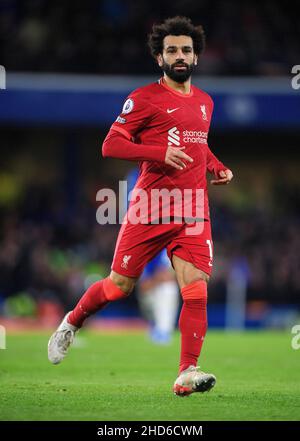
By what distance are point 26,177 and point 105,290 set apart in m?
16.0

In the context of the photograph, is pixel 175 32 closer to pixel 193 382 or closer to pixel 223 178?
pixel 223 178

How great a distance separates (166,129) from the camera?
6969 mm

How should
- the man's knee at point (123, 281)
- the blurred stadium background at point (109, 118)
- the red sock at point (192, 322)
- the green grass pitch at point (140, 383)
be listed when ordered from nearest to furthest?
the green grass pitch at point (140, 383), the red sock at point (192, 322), the man's knee at point (123, 281), the blurred stadium background at point (109, 118)

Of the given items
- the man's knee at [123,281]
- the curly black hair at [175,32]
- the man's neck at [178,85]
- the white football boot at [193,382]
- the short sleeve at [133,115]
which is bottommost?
the white football boot at [193,382]

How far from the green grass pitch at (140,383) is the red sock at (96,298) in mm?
508

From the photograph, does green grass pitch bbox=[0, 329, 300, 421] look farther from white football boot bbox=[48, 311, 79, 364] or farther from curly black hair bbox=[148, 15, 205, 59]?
curly black hair bbox=[148, 15, 205, 59]

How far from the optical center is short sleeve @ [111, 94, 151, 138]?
22.7 feet

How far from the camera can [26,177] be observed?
22.9m

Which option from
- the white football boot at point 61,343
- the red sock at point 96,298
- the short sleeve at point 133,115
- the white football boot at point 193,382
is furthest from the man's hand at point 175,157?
the white football boot at point 61,343

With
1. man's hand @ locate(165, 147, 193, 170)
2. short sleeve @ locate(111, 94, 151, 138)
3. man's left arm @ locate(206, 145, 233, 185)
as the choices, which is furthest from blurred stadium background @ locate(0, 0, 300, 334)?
man's hand @ locate(165, 147, 193, 170)

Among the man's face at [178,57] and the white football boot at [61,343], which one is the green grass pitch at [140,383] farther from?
the man's face at [178,57]

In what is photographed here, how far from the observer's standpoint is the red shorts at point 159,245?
22.7 feet
